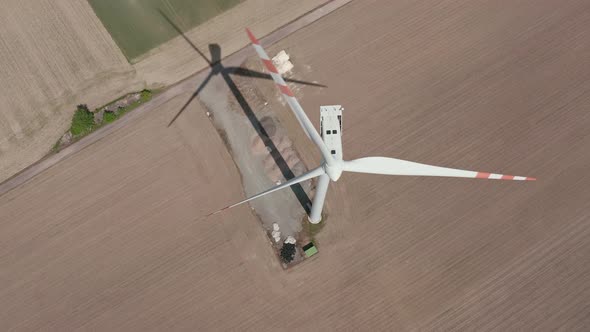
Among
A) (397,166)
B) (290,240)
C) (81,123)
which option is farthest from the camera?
(81,123)

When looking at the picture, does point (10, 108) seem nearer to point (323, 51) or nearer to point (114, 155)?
point (114, 155)

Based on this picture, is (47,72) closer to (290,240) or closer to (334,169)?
(290,240)

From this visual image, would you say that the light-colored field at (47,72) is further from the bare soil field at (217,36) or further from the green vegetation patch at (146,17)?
the bare soil field at (217,36)

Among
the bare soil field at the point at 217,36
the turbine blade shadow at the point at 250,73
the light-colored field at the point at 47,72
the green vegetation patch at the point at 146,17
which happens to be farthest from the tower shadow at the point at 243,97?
the light-colored field at the point at 47,72

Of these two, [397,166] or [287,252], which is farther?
[287,252]

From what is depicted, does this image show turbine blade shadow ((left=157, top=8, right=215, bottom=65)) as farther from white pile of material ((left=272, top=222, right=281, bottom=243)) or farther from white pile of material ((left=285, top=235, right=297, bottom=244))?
white pile of material ((left=285, top=235, right=297, bottom=244))

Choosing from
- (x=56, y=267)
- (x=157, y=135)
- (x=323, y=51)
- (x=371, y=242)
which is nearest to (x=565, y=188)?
(x=371, y=242)

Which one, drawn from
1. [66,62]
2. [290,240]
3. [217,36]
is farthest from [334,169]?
[66,62]
